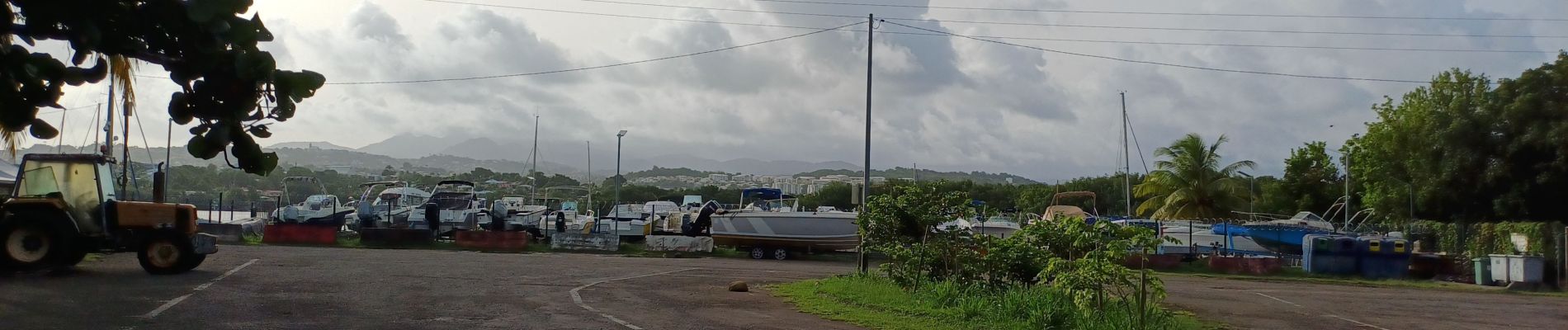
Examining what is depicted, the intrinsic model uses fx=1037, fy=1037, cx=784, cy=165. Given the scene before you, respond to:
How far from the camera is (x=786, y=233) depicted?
27.3 metres

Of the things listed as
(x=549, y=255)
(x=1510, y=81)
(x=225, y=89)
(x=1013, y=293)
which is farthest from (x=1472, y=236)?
(x=225, y=89)

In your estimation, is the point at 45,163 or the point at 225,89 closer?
the point at 225,89

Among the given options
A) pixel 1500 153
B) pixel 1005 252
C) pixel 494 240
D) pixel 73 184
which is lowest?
pixel 494 240

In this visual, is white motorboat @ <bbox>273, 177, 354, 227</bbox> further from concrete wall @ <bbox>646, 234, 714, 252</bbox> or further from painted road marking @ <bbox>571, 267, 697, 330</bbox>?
painted road marking @ <bbox>571, 267, 697, 330</bbox>

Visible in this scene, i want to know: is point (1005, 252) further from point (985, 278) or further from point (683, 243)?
point (683, 243)

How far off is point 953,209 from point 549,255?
13.8 metres

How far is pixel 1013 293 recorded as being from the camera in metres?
11.5

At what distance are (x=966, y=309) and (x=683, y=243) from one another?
57.8 feet

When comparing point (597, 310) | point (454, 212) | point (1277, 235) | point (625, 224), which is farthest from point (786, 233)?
point (597, 310)

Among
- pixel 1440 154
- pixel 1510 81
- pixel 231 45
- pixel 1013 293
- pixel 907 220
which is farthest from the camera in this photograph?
pixel 1440 154

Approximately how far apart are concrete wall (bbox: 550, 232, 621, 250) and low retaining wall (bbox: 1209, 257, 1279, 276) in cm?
1601

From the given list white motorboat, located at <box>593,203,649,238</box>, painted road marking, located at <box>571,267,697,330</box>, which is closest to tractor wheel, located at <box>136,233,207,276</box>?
painted road marking, located at <box>571,267,697,330</box>

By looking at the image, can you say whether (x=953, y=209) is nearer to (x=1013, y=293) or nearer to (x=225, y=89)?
(x=1013, y=293)

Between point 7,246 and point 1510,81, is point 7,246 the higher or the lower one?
the lower one
